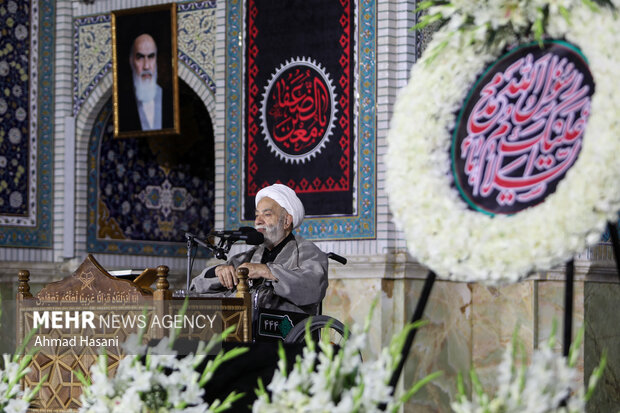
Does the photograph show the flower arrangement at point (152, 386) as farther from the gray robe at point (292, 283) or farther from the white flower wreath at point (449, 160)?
the gray robe at point (292, 283)

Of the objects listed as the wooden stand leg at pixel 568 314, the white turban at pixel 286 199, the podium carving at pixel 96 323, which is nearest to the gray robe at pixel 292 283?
the white turban at pixel 286 199

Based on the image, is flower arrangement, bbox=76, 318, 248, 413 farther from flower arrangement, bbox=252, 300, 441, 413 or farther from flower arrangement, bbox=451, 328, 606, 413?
flower arrangement, bbox=451, 328, 606, 413

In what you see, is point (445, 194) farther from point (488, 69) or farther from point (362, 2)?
point (362, 2)

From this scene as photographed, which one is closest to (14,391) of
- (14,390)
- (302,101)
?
(14,390)

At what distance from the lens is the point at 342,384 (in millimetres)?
2482

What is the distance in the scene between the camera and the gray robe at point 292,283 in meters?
4.71

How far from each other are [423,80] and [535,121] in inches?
12.5

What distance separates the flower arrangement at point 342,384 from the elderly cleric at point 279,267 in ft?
Result: 7.10

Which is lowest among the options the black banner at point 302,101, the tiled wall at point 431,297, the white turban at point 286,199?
the tiled wall at point 431,297

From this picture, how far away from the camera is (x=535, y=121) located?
2676 mm

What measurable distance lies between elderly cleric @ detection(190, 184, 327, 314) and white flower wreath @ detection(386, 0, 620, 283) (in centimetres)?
Answer: 187

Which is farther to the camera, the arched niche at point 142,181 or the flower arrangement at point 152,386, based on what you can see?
the arched niche at point 142,181

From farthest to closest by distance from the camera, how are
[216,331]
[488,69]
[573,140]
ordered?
[216,331] < [488,69] < [573,140]

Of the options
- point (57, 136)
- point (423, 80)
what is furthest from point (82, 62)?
point (423, 80)
